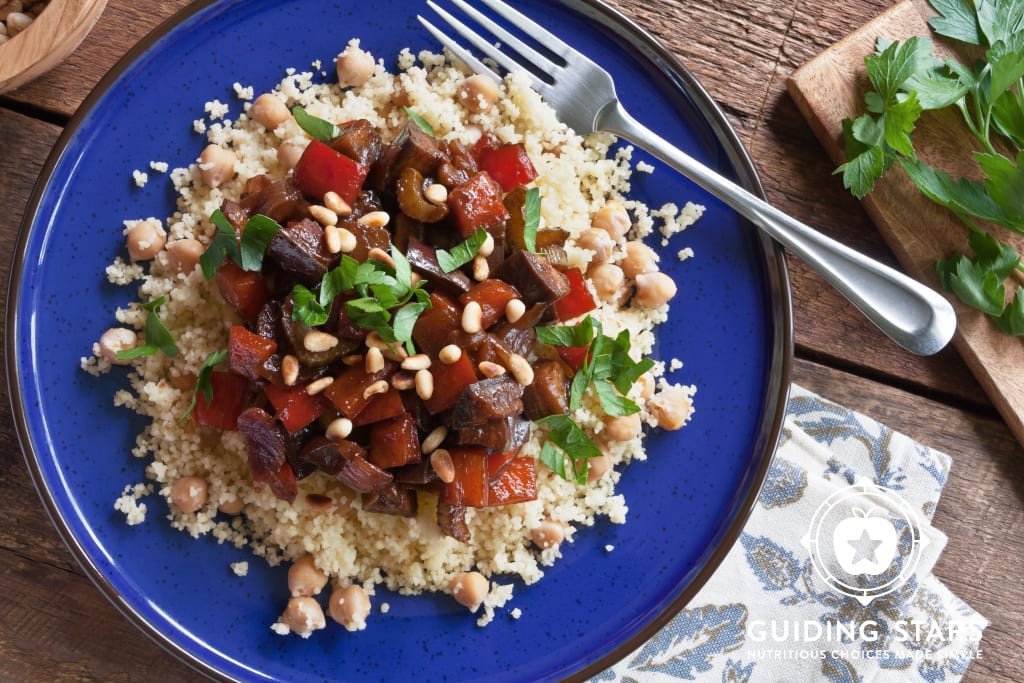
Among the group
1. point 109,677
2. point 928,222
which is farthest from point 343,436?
point 928,222

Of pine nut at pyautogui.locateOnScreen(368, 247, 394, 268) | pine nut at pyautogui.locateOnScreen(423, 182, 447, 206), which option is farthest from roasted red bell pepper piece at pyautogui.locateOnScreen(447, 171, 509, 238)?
pine nut at pyautogui.locateOnScreen(368, 247, 394, 268)

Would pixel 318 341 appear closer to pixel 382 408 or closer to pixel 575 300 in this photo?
pixel 382 408

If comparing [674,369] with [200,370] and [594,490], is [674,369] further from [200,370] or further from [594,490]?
[200,370]

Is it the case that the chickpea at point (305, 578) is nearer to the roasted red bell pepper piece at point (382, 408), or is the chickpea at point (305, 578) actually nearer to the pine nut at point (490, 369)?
the roasted red bell pepper piece at point (382, 408)

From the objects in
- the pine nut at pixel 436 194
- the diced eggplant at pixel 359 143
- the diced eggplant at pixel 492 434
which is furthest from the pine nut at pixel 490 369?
the diced eggplant at pixel 359 143

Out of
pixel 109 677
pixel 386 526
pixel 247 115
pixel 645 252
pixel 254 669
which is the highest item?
pixel 247 115

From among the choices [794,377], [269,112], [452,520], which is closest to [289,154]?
[269,112]
